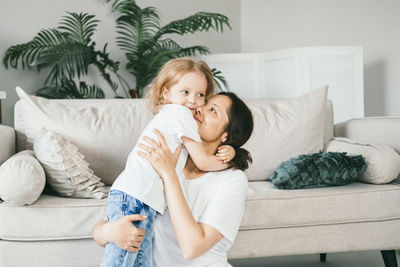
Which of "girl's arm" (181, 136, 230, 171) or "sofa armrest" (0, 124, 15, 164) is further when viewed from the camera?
"sofa armrest" (0, 124, 15, 164)

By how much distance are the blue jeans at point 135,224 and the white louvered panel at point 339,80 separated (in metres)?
2.75

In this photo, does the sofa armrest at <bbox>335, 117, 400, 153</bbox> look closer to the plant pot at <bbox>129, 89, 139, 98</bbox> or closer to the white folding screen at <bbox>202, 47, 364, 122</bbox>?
the white folding screen at <bbox>202, 47, 364, 122</bbox>

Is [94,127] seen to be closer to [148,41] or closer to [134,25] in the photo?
[148,41]

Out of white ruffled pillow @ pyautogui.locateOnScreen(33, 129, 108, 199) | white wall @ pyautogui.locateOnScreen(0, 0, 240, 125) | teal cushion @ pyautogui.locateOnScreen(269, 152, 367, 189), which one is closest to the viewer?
white ruffled pillow @ pyautogui.locateOnScreen(33, 129, 108, 199)

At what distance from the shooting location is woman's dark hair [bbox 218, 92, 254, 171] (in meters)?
1.33

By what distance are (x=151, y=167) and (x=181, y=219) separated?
19 centimetres

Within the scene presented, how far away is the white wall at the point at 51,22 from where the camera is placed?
3506 mm

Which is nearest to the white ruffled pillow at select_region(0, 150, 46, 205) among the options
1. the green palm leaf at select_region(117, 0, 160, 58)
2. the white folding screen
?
the green palm leaf at select_region(117, 0, 160, 58)

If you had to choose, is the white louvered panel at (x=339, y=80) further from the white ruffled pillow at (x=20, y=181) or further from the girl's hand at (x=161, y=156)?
the girl's hand at (x=161, y=156)

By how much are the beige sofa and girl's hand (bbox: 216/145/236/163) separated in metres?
0.64

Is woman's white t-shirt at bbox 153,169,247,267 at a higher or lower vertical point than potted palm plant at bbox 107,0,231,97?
lower

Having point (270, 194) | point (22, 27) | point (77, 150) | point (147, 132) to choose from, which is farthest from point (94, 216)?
point (22, 27)

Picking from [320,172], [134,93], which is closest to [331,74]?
[134,93]

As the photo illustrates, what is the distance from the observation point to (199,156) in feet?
4.22
